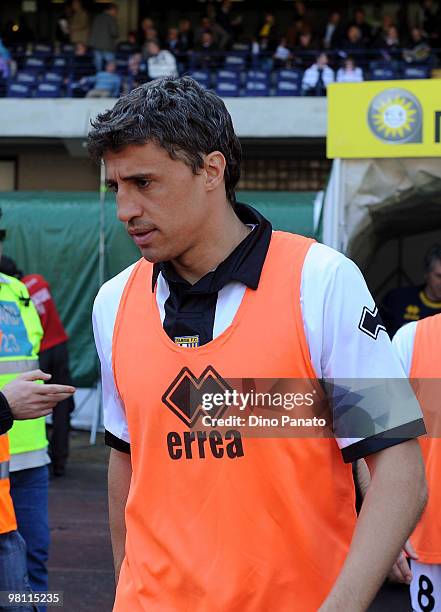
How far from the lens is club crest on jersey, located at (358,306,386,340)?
1755 mm

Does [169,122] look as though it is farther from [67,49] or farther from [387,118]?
[67,49]

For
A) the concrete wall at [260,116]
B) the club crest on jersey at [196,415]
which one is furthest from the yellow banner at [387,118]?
the concrete wall at [260,116]

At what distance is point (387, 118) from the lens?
6.32 metres

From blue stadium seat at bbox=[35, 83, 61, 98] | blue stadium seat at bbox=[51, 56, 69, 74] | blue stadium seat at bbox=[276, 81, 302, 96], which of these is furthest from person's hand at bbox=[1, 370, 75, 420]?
blue stadium seat at bbox=[51, 56, 69, 74]

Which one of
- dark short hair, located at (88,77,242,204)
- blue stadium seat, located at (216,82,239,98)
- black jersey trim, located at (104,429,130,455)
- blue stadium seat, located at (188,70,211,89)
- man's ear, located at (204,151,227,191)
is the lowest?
blue stadium seat, located at (216,82,239,98)

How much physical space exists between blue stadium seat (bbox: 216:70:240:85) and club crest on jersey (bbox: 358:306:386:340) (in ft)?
55.8

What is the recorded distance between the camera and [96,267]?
11.7 meters

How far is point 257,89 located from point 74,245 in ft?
24.5

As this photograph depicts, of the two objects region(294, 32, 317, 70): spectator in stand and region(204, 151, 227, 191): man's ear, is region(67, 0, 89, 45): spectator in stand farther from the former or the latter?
region(204, 151, 227, 191): man's ear

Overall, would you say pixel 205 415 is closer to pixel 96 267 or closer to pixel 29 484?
pixel 29 484

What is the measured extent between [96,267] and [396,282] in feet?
22.0

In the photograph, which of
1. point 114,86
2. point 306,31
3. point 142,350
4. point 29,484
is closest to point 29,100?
point 114,86

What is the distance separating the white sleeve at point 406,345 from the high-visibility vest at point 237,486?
165cm

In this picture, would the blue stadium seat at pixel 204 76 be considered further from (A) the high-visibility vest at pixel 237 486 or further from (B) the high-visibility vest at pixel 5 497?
(A) the high-visibility vest at pixel 237 486
